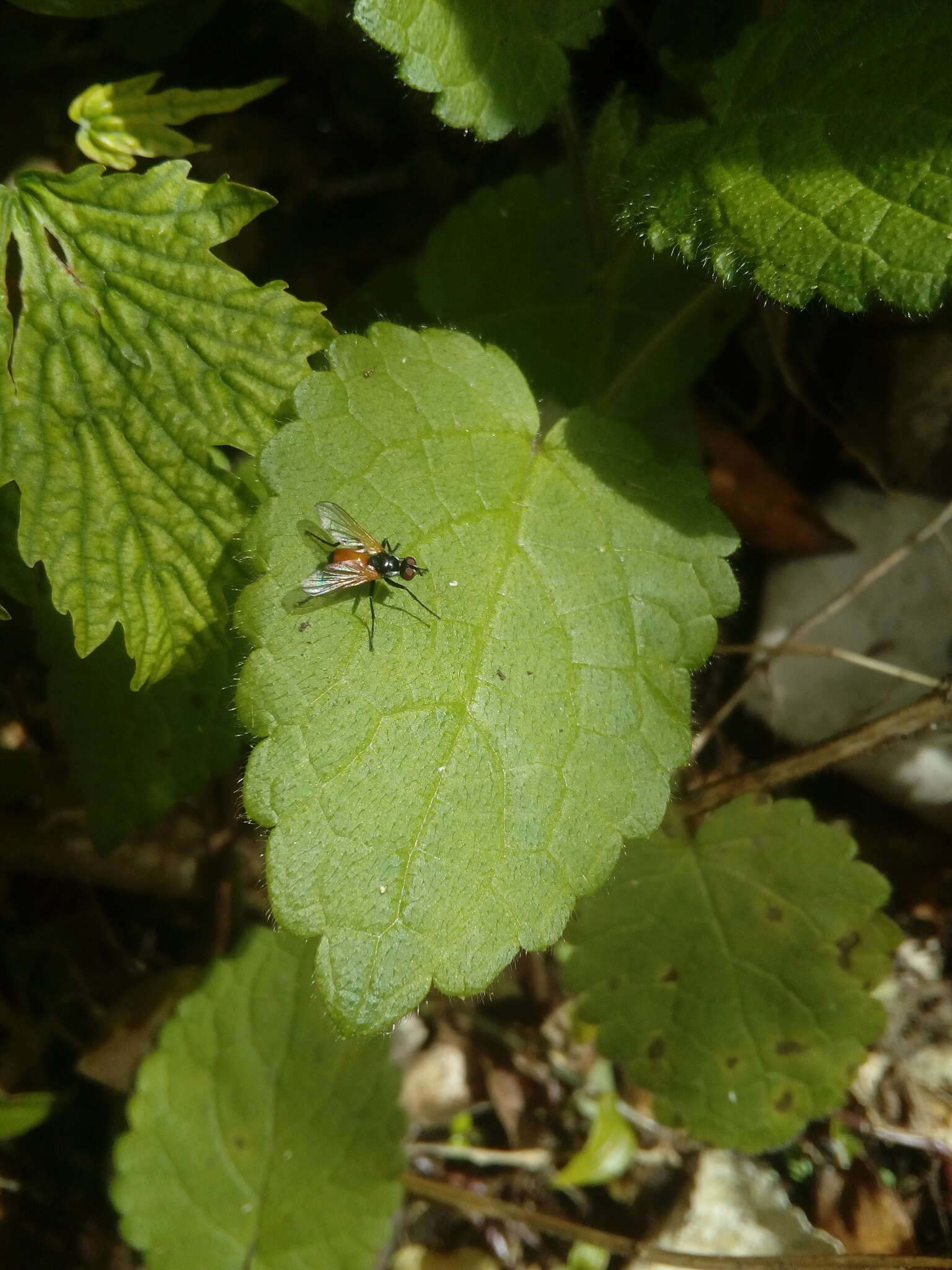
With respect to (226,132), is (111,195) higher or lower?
higher

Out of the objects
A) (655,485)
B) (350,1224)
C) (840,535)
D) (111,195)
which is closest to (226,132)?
(111,195)

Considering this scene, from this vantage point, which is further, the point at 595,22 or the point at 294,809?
the point at 595,22

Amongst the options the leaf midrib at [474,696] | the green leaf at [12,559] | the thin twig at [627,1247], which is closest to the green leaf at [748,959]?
the thin twig at [627,1247]

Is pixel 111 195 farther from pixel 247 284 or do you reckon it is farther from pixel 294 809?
pixel 294 809

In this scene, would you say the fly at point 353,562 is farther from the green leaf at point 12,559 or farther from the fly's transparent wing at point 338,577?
the green leaf at point 12,559

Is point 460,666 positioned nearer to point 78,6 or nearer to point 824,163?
point 824,163

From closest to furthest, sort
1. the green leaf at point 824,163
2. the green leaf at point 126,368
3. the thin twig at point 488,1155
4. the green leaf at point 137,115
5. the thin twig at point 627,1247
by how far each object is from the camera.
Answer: the green leaf at point 824,163 → the green leaf at point 126,368 → the green leaf at point 137,115 → the thin twig at point 627,1247 → the thin twig at point 488,1155
